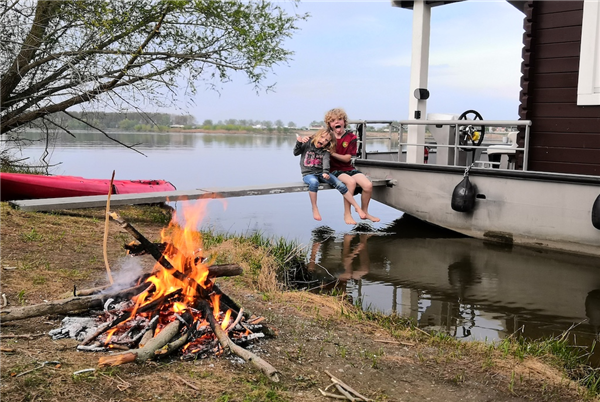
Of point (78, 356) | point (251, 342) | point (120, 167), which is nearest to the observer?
point (78, 356)

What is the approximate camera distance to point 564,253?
8.79m

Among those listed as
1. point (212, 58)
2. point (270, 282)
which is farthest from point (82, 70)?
point (270, 282)

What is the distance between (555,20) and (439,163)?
308cm

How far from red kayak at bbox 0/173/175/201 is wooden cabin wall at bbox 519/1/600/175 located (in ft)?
20.7

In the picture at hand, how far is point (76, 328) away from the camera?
3.64 m

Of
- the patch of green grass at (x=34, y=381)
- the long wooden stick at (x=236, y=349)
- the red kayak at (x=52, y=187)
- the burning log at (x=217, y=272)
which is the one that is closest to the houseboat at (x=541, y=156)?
the red kayak at (x=52, y=187)

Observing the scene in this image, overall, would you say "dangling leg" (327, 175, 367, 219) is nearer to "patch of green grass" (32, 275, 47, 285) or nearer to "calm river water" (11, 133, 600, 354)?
"calm river water" (11, 133, 600, 354)

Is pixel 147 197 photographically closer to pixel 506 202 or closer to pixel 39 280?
pixel 39 280

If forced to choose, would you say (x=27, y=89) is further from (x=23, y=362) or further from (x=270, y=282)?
(x=23, y=362)

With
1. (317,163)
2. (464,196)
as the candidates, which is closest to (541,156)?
(464,196)

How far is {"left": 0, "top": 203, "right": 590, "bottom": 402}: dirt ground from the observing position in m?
2.97

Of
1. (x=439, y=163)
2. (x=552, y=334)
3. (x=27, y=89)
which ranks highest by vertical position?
(x=27, y=89)

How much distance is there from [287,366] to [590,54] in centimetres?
708

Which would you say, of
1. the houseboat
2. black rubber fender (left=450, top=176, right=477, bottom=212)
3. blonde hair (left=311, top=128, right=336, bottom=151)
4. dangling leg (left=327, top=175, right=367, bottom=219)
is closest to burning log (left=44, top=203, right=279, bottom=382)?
dangling leg (left=327, top=175, right=367, bottom=219)
